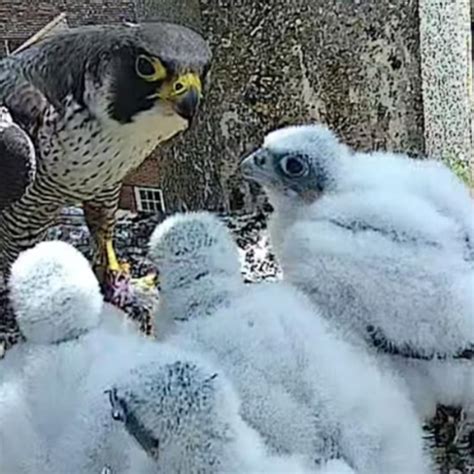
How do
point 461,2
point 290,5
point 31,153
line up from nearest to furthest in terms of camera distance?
point 290,5 → point 31,153 → point 461,2

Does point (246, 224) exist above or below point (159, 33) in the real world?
below

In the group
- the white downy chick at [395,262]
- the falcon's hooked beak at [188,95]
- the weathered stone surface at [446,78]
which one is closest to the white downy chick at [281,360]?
the white downy chick at [395,262]

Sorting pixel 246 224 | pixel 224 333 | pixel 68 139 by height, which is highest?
pixel 224 333

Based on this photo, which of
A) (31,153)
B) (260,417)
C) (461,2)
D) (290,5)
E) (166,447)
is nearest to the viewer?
(166,447)

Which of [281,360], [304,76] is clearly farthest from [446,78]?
[281,360]

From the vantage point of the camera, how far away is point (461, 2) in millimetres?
1760

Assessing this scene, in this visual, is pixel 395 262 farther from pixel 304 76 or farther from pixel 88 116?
pixel 88 116

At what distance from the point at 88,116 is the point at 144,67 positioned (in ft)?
0.40

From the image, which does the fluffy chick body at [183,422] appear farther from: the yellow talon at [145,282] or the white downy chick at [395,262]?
the yellow talon at [145,282]

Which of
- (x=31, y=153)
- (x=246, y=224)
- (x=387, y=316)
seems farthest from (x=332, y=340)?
(x=31, y=153)

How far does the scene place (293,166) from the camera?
3.29ft

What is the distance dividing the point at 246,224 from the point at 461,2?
0.49m

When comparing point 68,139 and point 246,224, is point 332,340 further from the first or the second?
point 68,139

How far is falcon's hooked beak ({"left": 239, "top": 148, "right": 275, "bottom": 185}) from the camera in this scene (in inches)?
40.2
